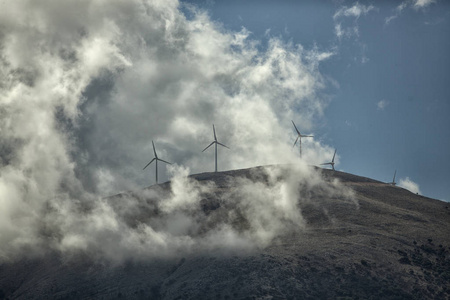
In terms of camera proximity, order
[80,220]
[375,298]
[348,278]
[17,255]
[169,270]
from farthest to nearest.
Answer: [80,220] < [17,255] < [169,270] < [348,278] < [375,298]

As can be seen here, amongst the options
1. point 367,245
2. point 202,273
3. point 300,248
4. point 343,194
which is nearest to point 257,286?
point 202,273

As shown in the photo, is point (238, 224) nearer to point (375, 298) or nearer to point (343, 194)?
A: point (343, 194)

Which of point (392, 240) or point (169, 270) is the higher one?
point (392, 240)

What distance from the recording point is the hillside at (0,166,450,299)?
121 m

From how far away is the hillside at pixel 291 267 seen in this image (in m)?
121

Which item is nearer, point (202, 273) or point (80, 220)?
point (202, 273)

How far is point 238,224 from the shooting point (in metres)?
172

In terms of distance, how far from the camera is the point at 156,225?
177625 millimetres

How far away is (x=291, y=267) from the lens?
5049 inches

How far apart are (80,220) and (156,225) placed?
34858 millimetres

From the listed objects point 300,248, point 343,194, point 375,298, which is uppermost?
point 343,194

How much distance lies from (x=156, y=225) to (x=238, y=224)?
1243 inches

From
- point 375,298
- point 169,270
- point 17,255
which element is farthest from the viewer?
point 17,255

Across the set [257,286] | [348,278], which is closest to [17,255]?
[257,286]
